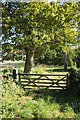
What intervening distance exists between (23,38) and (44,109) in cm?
479

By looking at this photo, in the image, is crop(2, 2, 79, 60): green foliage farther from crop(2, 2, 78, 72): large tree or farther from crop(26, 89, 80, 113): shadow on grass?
crop(26, 89, 80, 113): shadow on grass

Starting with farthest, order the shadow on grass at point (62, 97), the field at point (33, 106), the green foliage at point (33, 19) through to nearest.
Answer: the green foliage at point (33, 19) → the shadow on grass at point (62, 97) → the field at point (33, 106)

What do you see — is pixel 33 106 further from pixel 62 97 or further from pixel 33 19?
pixel 33 19

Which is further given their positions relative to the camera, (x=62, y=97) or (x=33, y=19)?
(x=33, y=19)

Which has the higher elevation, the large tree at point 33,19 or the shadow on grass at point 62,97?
the large tree at point 33,19

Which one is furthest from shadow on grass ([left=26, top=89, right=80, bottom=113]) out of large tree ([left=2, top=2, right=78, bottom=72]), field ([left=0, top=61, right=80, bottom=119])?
large tree ([left=2, top=2, right=78, bottom=72])

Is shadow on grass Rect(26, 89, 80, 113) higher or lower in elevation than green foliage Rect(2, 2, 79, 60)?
lower

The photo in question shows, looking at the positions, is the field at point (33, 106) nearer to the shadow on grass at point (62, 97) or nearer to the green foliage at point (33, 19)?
the shadow on grass at point (62, 97)

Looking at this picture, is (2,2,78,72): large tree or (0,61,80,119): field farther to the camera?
(2,2,78,72): large tree

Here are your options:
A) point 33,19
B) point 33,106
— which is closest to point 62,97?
point 33,106

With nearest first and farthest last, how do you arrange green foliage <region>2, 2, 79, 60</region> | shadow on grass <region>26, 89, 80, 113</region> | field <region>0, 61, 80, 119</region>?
field <region>0, 61, 80, 119</region>
shadow on grass <region>26, 89, 80, 113</region>
green foliage <region>2, 2, 79, 60</region>

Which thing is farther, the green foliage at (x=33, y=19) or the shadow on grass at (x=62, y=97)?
the green foliage at (x=33, y=19)

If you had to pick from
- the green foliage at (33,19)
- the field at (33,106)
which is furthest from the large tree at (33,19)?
the field at (33,106)

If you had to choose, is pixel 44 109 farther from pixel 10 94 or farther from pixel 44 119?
pixel 10 94
